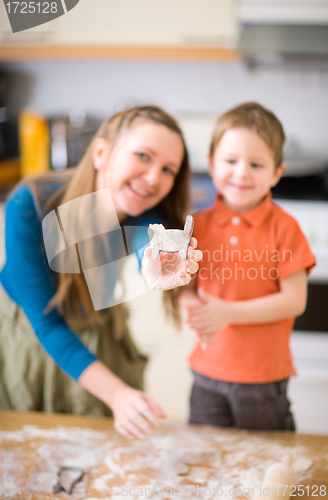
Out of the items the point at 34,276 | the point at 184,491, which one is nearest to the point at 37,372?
the point at 34,276

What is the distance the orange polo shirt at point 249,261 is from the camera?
1.74 feet

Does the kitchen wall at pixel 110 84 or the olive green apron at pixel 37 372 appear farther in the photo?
the kitchen wall at pixel 110 84

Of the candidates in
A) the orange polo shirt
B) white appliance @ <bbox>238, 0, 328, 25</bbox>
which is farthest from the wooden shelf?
the orange polo shirt

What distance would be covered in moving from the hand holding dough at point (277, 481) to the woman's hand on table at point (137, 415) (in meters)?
0.14

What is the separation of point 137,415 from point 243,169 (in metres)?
0.32

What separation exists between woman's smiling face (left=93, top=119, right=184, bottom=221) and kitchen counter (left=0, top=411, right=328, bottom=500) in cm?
31

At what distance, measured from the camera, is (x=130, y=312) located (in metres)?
0.65

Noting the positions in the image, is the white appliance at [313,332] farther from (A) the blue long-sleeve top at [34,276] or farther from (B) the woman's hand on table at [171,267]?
(A) the blue long-sleeve top at [34,276]

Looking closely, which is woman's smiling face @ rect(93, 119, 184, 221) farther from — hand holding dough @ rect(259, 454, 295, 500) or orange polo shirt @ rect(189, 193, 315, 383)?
hand holding dough @ rect(259, 454, 295, 500)

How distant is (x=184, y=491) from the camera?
21.1 inches

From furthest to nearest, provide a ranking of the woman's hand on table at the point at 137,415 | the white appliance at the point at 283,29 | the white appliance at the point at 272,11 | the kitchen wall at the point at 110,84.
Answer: the kitchen wall at the point at 110,84
the white appliance at the point at 272,11
the white appliance at the point at 283,29
the woman's hand on table at the point at 137,415

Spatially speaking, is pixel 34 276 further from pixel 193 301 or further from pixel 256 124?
pixel 256 124

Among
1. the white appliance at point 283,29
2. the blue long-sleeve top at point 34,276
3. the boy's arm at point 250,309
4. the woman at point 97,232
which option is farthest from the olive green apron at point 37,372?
the white appliance at point 283,29

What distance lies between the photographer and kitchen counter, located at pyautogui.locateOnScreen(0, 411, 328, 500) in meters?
0.54
